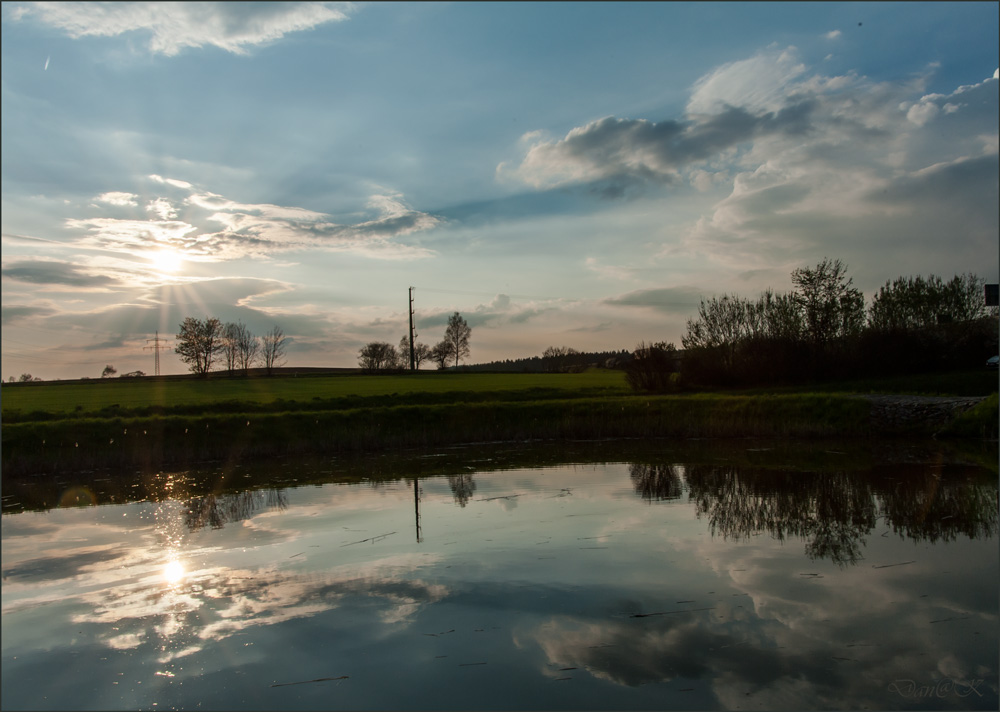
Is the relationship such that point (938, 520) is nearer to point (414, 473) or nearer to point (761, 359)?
point (414, 473)

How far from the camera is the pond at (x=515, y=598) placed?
18.5 feet

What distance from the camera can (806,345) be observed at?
4150cm

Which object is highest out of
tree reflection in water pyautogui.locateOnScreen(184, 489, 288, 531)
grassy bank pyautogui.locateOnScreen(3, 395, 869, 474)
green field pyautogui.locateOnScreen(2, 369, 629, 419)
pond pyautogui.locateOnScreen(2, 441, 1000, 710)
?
green field pyautogui.locateOnScreen(2, 369, 629, 419)

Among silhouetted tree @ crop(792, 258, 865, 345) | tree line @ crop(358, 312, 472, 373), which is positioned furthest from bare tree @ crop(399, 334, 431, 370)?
silhouetted tree @ crop(792, 258, 865, 345)

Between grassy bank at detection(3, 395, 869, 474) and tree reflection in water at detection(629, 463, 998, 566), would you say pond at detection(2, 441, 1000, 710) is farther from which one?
grassy bank at detection(3, 395, 869, 474)

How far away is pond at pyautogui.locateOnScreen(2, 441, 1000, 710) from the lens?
565 cm

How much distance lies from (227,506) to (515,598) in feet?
27.6

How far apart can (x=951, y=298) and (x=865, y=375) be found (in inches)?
797

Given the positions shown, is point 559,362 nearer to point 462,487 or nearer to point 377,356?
point 377,356

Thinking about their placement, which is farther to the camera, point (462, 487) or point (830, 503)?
point (462, 487)

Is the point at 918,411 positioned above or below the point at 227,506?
above

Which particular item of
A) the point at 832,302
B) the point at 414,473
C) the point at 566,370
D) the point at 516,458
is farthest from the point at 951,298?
the point at 414,473

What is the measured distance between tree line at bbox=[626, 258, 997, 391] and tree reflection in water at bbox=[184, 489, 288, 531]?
30.2 meters

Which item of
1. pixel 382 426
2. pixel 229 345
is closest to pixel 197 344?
pixel 229 345
